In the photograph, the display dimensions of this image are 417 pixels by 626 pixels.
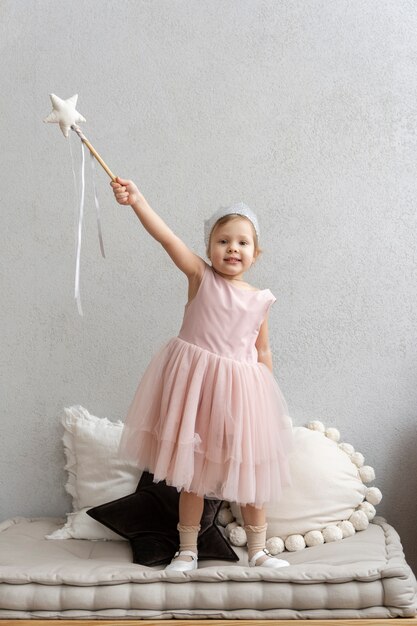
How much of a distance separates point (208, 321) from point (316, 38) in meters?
1.02

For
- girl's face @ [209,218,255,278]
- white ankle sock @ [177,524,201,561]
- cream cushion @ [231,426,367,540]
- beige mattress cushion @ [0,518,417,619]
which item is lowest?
beige mattress cushion @ [0,518,417,619]

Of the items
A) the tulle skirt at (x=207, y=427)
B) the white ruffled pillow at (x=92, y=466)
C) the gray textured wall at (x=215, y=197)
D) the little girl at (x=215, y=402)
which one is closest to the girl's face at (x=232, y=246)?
the little girl at (x=215, y=402)

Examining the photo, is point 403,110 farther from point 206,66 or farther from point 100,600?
point 100,600

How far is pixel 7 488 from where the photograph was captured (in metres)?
2.34

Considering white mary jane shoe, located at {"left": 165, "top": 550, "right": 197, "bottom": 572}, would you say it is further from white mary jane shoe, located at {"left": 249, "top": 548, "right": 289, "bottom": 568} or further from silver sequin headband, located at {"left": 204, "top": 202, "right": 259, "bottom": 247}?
silver sequin headband, located at {"left": 204, "top": 202, "right": 259, "bottom": 247}

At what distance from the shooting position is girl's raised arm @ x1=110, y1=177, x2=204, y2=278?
69.9 inches

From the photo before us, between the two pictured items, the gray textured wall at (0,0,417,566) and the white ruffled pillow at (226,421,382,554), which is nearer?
the white ruffled pillow at (226,421,382,554)

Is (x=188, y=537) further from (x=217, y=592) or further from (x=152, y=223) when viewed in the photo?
(x=152, y=223)

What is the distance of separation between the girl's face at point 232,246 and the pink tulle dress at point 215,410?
0.04 meters

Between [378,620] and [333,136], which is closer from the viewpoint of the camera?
[378,620]

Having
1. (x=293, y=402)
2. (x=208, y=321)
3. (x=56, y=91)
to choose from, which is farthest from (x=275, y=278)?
(x=56, y=91)

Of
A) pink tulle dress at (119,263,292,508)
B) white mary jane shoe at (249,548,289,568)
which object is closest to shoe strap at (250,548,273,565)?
white mary jane shoe at (249,548,289,568)

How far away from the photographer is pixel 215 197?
232cm

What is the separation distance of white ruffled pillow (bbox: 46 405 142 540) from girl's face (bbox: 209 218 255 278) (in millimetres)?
664
